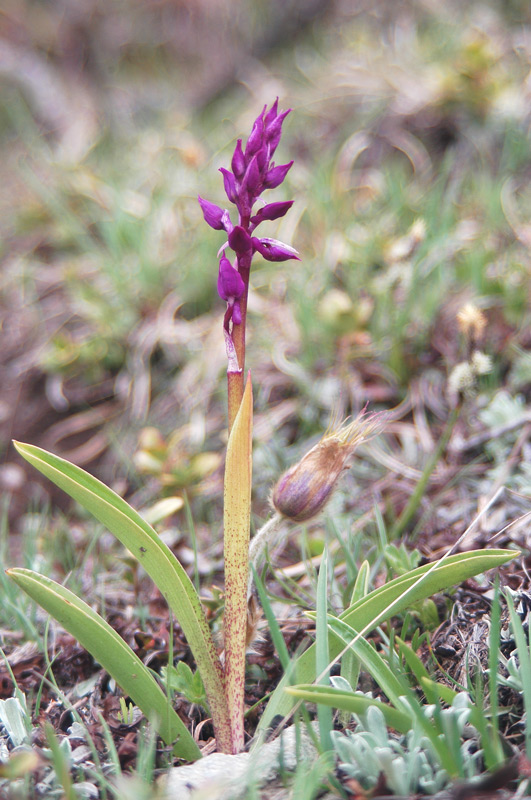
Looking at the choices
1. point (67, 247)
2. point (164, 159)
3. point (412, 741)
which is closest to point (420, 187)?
point (164, 159)

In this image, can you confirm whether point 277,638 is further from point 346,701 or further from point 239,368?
point 239,368

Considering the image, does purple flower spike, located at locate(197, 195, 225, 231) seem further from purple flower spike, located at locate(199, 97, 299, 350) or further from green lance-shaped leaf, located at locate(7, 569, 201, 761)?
green lance-shaped leaf, located at locate(7, 569, 201, 761)

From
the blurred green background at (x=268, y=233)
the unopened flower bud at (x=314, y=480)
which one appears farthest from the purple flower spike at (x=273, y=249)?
the blurred green background at (x=268, y=233)

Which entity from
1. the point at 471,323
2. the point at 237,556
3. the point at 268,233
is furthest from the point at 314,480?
the point at 268,233

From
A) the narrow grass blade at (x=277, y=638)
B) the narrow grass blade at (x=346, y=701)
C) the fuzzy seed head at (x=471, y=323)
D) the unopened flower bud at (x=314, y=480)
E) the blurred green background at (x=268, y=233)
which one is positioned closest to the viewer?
the narrow grass blade at (x=346, y=701)

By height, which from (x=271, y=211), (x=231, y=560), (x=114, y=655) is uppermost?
(x=271, y=211)

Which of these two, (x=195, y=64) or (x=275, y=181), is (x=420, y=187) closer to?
(x=275, y=181)

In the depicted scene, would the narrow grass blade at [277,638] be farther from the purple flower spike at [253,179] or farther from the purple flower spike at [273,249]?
the purple flower spike at [253,179]
